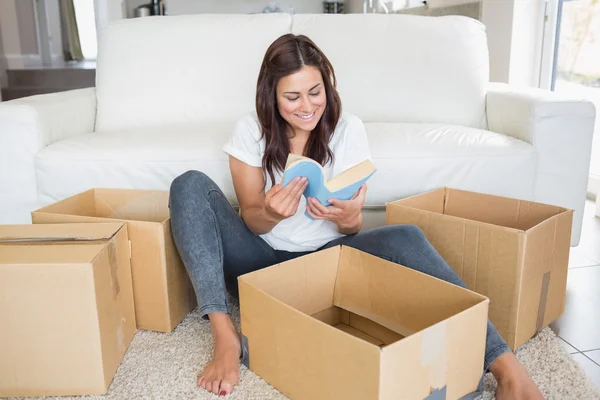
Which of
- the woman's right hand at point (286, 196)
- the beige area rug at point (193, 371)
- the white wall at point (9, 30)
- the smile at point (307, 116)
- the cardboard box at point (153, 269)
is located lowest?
the beige area rug at point (193, 371)

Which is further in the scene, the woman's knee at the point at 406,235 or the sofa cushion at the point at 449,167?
the sofa cushion at the point at 449,167

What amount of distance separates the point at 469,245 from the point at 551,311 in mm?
292

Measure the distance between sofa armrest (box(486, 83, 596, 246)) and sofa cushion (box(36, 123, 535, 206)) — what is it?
0.17ft

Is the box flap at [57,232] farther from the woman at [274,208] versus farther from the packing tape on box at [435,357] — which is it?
the packing tape on box at [435,357]

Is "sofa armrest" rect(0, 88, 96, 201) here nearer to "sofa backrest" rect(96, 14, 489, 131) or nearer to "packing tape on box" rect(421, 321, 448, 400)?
"sofa backrest" rect(96, 14, 489, 131)

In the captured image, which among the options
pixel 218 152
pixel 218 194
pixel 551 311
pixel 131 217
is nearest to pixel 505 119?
pixel 551 311

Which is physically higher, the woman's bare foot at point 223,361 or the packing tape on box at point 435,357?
the packing tape on box at point 435,357

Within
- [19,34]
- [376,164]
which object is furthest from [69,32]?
[376,164]

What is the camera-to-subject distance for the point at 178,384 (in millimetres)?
1138

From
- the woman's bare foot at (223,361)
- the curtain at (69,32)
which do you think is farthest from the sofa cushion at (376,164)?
the curtain at (69,32)

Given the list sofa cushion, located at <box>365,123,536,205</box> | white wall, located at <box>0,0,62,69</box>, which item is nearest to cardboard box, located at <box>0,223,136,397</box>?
sofa cushion, located at <box>365,123,536,205</box>

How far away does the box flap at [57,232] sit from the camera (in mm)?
1143

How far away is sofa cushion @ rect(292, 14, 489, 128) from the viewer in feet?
6.88

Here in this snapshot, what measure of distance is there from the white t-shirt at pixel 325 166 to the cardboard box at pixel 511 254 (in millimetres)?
182
